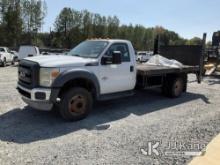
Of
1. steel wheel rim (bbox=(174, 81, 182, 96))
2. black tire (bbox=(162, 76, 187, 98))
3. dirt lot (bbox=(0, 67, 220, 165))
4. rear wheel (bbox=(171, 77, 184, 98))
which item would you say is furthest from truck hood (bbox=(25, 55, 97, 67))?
steel wheel rim (bbox=(174, 81, 182, 96))

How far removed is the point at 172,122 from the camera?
6.79m

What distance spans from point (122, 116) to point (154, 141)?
1831mm

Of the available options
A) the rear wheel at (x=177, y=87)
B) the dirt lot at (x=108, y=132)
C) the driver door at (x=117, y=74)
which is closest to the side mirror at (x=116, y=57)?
the driver door at (x=117, y=74)

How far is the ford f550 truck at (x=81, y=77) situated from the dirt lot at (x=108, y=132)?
0.48 meters

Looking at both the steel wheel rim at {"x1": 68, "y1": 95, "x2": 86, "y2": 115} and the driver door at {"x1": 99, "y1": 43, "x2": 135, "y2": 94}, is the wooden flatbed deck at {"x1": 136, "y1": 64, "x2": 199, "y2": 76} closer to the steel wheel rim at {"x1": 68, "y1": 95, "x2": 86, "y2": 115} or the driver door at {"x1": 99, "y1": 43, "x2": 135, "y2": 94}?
the driver door at {"x1": 99, "y1": 43, "x2": 135, "y2": 94}

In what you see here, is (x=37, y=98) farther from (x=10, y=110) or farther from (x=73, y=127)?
(x=10, y=110)

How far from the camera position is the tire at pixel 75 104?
21.1ft

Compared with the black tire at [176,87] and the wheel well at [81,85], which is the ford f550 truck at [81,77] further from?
the black tire at [176,87]

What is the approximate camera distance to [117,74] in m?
7.55

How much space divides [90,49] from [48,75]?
1889 millimetres

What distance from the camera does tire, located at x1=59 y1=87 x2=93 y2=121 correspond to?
644 centimetres

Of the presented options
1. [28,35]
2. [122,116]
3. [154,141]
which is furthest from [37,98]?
[28,35]

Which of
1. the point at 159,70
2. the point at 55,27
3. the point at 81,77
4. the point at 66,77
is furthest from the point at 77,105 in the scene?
the point at 55,27

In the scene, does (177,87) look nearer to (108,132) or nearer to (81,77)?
(81,77)
